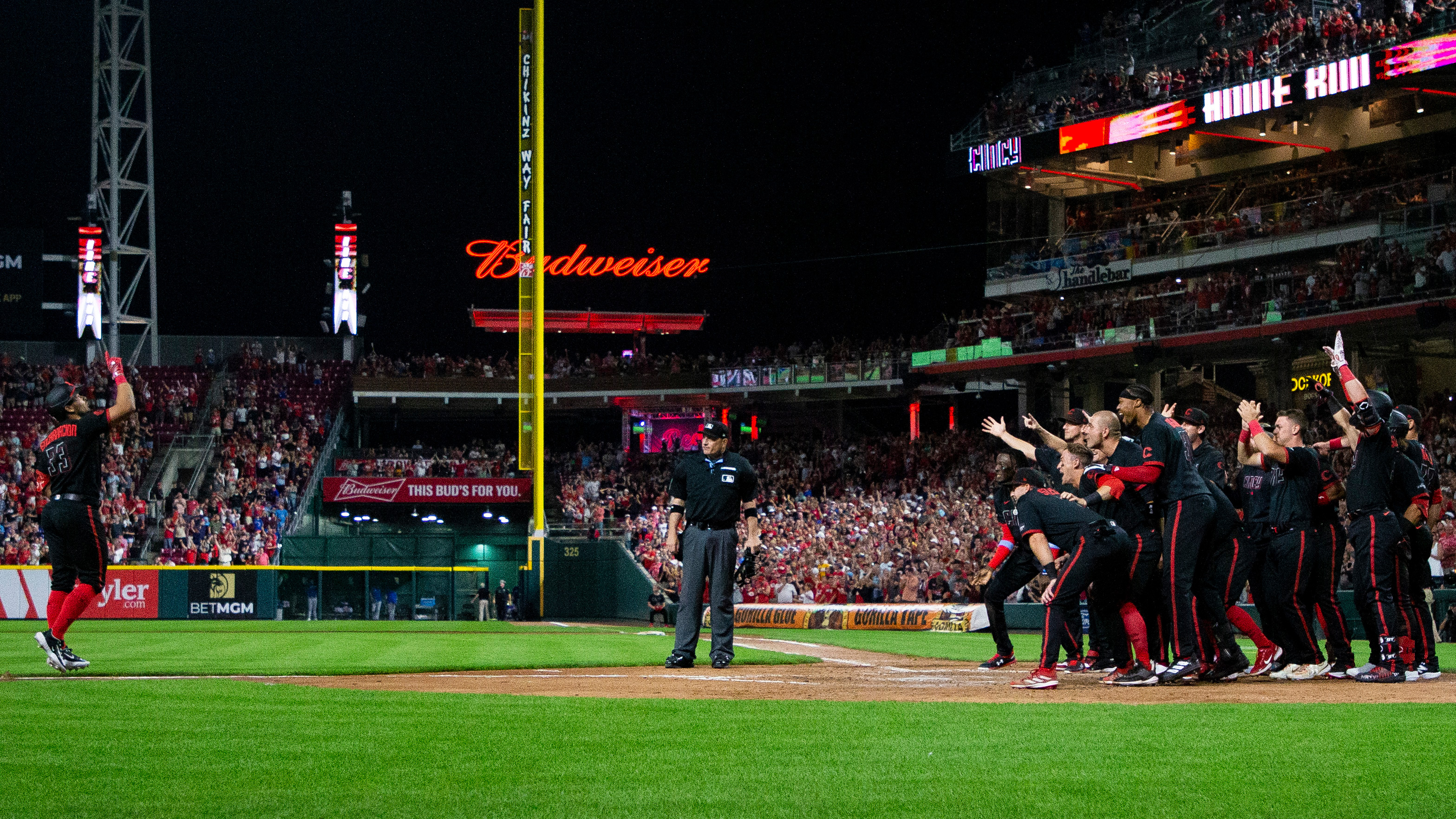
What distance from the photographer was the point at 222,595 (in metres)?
31.7

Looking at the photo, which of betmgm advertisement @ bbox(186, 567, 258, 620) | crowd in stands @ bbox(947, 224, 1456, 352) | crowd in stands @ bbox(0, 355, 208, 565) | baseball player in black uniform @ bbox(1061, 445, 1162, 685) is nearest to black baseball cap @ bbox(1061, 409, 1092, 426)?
baseball player in black uniform @ bbox(1061, 445, 1162, 685)

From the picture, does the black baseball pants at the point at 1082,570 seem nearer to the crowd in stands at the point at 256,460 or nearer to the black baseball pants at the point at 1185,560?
the black baseball pants at the point at 1185,560

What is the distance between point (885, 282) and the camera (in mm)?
51969

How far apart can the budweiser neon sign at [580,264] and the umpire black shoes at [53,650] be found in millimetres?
39125

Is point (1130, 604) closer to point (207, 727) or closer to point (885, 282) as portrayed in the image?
point (207, 727)

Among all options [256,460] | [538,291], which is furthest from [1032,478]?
[256,460]

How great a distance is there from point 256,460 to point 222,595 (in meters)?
8.16

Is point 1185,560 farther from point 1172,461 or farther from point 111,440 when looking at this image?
point 111,440

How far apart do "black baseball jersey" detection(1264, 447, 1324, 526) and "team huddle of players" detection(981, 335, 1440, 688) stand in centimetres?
1

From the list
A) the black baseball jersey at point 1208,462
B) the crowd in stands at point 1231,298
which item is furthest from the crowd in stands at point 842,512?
the black baseball jersey at point 1208,462

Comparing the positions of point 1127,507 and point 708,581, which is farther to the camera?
point 708,581

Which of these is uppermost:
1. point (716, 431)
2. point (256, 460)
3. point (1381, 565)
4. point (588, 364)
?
point (588, 364)

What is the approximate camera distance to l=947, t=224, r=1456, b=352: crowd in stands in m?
29.0

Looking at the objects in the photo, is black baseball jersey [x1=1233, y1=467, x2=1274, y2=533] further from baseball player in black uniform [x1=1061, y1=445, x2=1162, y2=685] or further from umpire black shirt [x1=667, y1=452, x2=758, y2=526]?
umpire black shirt [x1=667, y1=452, x2=758, y2=526]
